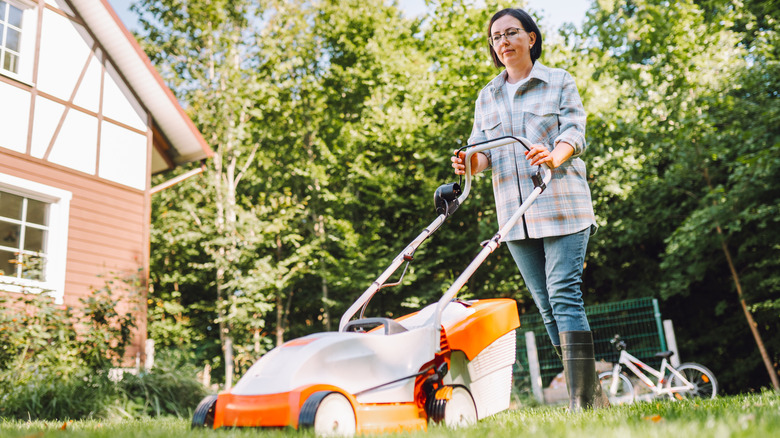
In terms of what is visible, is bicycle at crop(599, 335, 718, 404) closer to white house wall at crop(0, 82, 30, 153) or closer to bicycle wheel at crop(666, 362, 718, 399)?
bicycle wheel at crop(666, 362, 718, 399)

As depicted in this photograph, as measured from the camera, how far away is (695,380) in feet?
25.5

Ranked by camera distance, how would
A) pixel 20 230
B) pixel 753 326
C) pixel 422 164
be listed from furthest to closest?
pixel 422 164 < pixel 753 326 < pixel 20 230

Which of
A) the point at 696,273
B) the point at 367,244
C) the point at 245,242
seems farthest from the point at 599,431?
the point at 245,242

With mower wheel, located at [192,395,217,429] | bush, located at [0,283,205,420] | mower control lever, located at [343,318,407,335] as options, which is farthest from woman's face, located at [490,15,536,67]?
bush, located at [0,283,205,420]

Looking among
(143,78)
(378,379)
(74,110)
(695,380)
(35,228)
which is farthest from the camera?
(143,78)

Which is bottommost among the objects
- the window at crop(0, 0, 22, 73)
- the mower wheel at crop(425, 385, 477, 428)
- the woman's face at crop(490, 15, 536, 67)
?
the mower wheel at crop(425, 385, 477, 428)

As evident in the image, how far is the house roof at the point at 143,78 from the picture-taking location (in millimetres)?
9320

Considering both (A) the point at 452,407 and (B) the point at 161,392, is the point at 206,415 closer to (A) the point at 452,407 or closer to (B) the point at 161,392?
(A) the point at 452,407

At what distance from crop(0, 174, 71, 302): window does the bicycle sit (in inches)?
278

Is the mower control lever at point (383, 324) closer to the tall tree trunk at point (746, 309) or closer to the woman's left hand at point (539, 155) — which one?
the woman's left hand at point (539, 155)

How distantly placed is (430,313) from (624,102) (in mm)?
8914

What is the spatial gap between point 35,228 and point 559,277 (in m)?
7.73

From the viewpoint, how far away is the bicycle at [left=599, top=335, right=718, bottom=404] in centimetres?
766

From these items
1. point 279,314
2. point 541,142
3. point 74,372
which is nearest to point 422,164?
point 279,314
